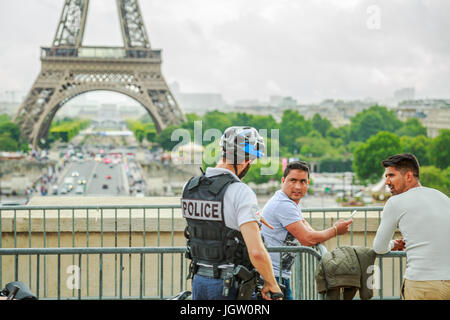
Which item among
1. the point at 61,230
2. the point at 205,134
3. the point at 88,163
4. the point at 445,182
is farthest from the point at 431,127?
the point at 61,230

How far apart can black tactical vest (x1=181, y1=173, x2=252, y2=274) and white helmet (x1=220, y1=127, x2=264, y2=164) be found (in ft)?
0.35

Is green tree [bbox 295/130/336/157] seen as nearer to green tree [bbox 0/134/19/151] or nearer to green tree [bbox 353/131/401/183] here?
green tree [bbox 353/131/401/183]

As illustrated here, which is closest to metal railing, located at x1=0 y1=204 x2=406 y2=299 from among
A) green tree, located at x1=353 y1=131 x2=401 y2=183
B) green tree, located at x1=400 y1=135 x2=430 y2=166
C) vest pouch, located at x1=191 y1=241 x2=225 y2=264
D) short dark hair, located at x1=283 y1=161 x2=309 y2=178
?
short dark hair, located at x1=283 y1=161 x2=309 y2=178

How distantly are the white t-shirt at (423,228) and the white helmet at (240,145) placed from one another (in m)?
0.85

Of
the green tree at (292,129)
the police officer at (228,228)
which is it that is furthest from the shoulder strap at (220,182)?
the green tree at (292,129)

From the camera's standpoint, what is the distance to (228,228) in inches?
121

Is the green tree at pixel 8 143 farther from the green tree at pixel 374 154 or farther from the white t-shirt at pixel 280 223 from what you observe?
the white t-shirt at pixel 280 223

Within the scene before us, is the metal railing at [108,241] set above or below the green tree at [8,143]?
below

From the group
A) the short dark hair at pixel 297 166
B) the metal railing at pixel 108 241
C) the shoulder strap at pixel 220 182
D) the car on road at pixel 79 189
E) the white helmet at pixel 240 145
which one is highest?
the white helmet at pixel 240 145

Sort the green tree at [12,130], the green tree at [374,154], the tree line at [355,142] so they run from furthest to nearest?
1. the green tree at [12,130]
2. the green tree at [374,154]
3. the tree line at [355,142]

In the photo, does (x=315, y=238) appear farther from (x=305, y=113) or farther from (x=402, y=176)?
(x=305, y=113)

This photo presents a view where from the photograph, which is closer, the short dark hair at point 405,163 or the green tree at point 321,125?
the short dark hair at point 405,163

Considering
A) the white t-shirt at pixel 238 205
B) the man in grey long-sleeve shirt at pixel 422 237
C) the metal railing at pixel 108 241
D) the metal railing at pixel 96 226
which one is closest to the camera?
the white t-shirt at pixel 238 205

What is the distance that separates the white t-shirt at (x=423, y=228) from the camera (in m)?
3.35
